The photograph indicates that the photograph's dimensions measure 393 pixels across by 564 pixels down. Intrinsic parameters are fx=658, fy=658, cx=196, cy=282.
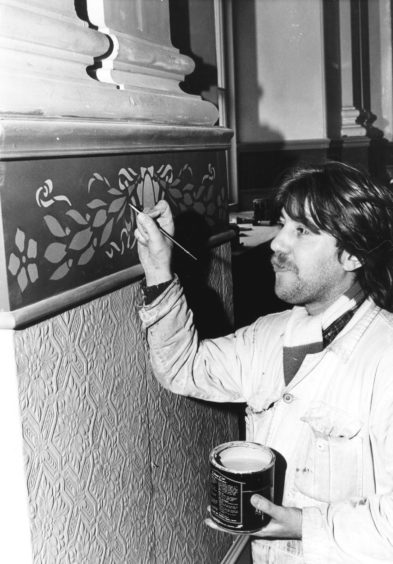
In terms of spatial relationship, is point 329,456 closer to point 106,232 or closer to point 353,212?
point 353,212

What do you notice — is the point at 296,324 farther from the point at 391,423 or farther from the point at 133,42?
the point at 133,42

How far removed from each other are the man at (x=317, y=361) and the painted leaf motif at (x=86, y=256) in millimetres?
171

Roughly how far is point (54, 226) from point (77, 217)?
0.26 ft

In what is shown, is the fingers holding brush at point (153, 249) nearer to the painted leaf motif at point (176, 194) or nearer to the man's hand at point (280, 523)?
the painted leaf motif at point (176, 194)

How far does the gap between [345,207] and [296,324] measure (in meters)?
0.31

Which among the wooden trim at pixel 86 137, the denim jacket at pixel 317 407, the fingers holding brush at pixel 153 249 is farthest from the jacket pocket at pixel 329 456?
the wooden trim at pixel 86 137

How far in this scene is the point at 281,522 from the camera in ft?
4.41

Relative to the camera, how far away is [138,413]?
1.52 m

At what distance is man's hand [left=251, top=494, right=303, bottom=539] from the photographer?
1307mm

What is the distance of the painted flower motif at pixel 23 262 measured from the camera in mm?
1028

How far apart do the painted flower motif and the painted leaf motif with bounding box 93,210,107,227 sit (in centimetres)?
22

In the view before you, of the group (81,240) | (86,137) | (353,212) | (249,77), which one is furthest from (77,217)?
(249,77)

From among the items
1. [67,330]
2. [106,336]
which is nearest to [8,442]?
[67,330]

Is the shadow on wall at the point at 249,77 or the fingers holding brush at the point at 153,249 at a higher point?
the shadow on wall at the point at 249,77
